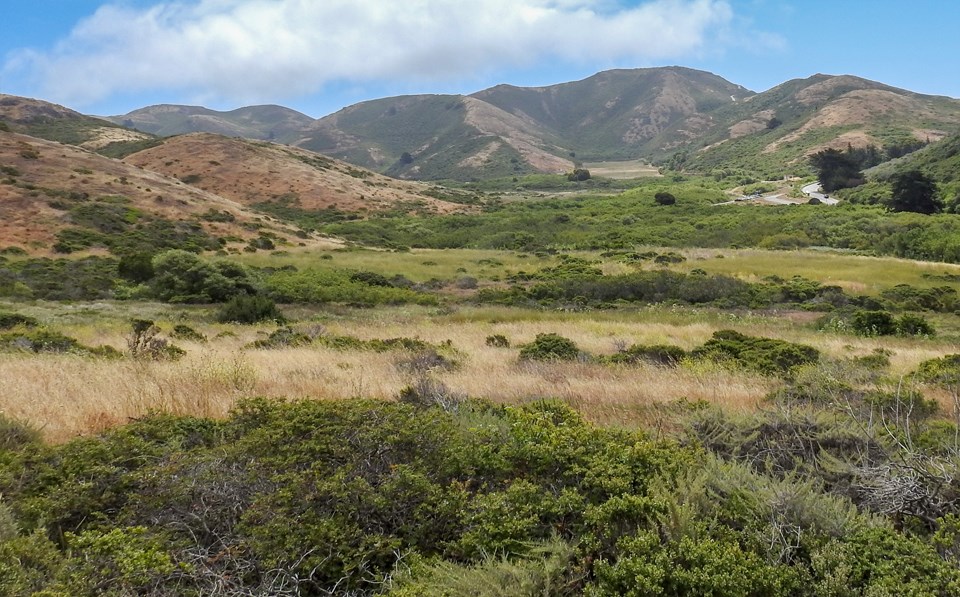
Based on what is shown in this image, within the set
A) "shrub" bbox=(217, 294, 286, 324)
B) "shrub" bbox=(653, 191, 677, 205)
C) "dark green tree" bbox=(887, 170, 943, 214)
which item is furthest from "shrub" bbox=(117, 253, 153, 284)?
"dark green tree" bbox=(887, 170, 943, 214)

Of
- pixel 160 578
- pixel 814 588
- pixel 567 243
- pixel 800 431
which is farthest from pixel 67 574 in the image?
pixel 567 243

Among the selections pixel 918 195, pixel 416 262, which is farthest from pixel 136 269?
pixel 918 195

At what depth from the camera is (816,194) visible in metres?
78.7

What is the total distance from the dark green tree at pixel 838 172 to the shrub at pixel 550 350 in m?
81.8

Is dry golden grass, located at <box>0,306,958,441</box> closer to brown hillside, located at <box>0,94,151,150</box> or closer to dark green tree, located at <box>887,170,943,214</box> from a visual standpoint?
dark green tree, located at <box>887,170,943,214</box>

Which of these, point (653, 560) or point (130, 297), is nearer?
point (653, 560)

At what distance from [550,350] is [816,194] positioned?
271ft

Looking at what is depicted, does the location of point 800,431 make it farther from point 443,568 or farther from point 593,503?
point 443,568

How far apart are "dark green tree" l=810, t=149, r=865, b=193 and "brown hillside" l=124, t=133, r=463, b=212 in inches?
2129

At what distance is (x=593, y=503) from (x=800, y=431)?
2.49 metres

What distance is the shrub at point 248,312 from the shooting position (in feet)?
65.6

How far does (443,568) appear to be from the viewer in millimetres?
2893

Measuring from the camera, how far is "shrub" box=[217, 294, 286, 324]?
20.0 m

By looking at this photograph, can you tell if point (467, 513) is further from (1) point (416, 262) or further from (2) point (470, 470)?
(1) point (416, 262)
